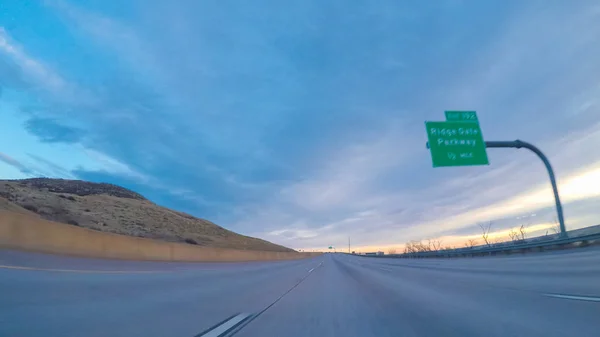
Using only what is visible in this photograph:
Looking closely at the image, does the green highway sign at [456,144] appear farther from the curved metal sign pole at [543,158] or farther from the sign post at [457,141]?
the curved metal sign pole at [543,158]

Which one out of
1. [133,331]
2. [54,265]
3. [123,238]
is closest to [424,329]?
[133,331]

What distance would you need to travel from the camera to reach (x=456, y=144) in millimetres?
20781

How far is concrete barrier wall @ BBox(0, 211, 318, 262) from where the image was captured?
14836 mm

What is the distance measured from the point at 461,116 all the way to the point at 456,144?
1.54 meters

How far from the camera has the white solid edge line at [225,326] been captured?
5252 mm

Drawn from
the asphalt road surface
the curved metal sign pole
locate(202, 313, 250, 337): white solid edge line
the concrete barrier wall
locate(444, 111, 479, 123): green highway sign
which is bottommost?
locate(202, 313, 250, 337): white solid edge line

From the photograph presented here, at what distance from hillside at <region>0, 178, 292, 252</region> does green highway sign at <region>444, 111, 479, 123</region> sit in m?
25.5

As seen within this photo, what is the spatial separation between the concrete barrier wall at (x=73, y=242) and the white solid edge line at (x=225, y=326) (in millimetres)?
11963

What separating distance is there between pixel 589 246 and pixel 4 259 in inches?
1035

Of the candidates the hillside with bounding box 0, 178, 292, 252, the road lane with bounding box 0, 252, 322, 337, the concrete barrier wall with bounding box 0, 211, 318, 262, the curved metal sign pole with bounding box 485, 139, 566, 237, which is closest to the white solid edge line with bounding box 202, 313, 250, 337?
the road lane with bounding box 0, 252, 322, 337

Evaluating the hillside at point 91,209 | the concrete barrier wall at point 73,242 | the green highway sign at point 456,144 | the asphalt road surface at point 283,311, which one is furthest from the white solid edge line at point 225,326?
the hillside at point 91,209

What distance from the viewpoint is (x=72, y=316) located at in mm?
6012

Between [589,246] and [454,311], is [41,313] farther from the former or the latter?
[589,246]

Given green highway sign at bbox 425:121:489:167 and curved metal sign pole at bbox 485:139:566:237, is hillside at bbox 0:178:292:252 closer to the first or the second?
green highway sign at bbox 425:121:489:167
